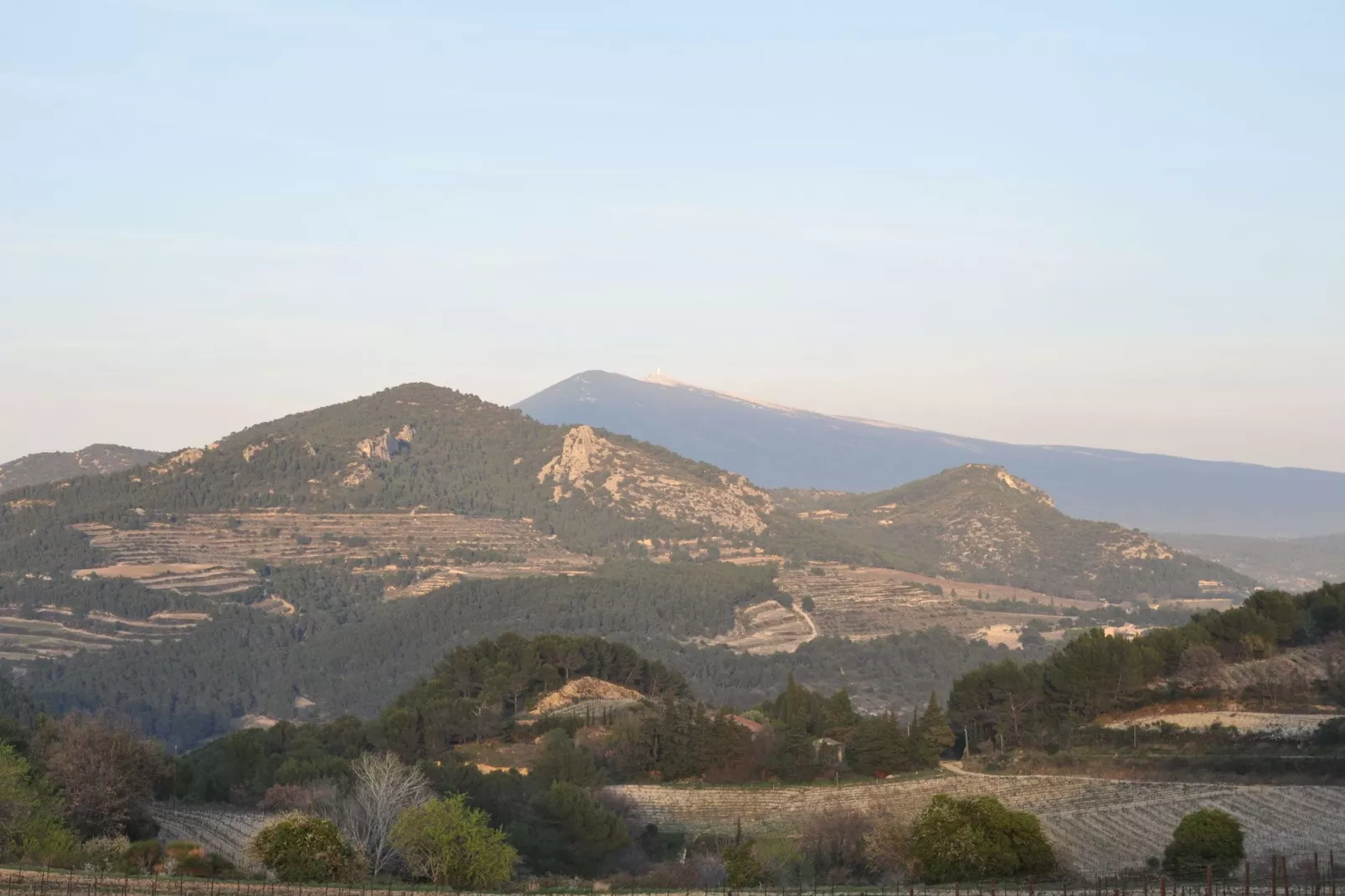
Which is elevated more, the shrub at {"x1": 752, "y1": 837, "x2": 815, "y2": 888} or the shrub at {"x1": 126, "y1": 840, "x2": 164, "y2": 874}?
the shrub at {"x1": 126, "y1": 840, "x2": 164, "y2": 874}

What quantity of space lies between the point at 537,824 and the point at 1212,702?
29740 mm

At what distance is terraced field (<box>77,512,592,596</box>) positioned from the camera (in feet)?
487

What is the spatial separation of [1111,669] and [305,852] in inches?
1680

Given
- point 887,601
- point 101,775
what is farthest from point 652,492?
point 101,775

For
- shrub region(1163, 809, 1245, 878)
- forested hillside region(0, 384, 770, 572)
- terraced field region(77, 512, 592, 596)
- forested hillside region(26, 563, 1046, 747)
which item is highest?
forested hillside region(0, 384, 770, 572)

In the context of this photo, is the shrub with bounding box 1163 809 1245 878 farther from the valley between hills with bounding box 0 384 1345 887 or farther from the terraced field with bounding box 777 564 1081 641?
the terraced field with bounding box 777 564 1081 641

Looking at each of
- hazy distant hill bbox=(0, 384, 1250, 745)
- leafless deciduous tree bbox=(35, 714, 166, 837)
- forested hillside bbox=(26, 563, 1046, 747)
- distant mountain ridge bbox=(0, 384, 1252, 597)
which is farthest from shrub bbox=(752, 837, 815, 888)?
distant mountain ridge bbox=(0, 384, 1252, 597)

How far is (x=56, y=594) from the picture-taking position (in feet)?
452

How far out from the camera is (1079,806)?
158 ft

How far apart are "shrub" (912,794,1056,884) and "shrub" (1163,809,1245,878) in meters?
2.80

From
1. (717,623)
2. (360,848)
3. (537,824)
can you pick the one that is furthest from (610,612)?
(360,848)

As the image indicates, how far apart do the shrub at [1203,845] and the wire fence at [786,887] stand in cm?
66

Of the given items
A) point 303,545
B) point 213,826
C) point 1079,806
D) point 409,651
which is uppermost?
point 303,545

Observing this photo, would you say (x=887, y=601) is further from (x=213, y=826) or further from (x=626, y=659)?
(x=213, y=826)
